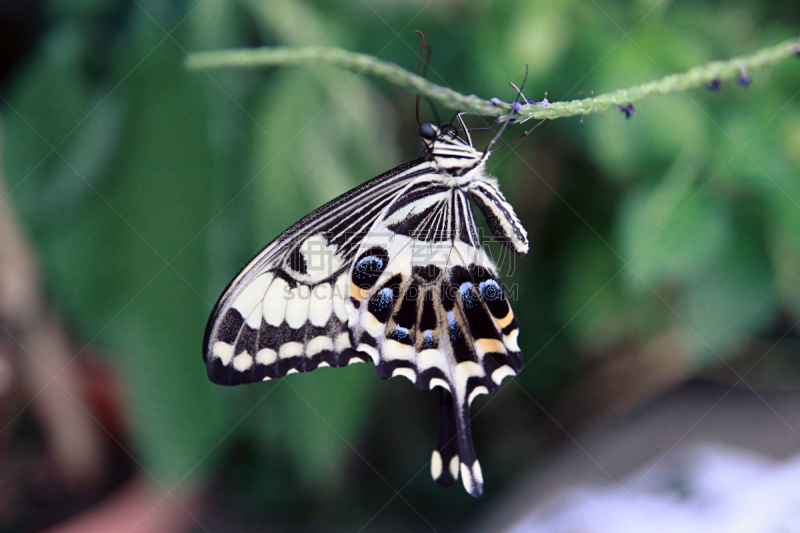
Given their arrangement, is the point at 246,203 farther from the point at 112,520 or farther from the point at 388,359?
the point at 112,520

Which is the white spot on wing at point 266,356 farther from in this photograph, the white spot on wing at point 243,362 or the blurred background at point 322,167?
the blurred background at point 322,167

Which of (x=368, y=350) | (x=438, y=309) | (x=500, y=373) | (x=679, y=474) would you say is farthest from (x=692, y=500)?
(x=368, y=350)

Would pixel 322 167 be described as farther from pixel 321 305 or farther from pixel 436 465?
pixel 436 465

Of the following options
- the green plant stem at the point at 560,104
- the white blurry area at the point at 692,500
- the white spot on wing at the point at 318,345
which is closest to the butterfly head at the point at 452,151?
the green plant stem at the point at 560,104

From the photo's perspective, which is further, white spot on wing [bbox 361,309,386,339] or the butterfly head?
white spot on wing [bbox 361,309,386,339]

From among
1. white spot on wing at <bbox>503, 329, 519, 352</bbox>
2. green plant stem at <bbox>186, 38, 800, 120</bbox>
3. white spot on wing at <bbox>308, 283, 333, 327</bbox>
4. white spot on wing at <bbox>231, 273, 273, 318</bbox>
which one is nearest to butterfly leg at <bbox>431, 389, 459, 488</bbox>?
white spot on wing at <bbox>503, 329, 519, 352</bbox>

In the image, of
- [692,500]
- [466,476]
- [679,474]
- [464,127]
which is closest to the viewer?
[464,127]

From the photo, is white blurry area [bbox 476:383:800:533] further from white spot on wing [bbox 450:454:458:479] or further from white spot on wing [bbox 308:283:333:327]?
white spot on wing [bbox 308:283:333:327]

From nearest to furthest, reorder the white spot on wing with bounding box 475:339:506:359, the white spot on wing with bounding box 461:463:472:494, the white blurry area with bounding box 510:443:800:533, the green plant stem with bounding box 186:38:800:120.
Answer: the green plant stem with bounding box 186:38:800:120 → the white spot on wing with bounding box 461:463:472:494 → the white spot on wing with bounding box 475:339:506:359 → the white blurry area with bounding box 510:443:800:533
